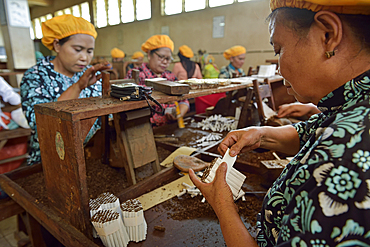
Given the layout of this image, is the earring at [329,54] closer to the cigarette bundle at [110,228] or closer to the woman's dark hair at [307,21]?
the woman's dark hair at [307,21]

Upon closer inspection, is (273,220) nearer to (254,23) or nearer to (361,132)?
(361,132)

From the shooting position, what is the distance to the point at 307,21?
68 cm

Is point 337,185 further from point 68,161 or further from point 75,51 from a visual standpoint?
point 75,51

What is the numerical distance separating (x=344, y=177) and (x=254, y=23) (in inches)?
343

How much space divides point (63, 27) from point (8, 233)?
104 inches

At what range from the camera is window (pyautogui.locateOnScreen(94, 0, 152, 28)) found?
1161cm

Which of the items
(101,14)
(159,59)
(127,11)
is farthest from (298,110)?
(101,14)

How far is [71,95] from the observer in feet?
5.69

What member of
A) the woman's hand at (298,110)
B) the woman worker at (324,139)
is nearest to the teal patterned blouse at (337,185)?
the woman worker at (324,139)

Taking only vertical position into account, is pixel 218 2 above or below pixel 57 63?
above

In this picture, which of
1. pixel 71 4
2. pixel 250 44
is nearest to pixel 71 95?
pixel 250 44

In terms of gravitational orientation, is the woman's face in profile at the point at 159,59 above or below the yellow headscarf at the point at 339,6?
below

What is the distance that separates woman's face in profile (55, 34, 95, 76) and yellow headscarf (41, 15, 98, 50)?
5cm

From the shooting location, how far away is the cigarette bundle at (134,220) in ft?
→ 3.70
